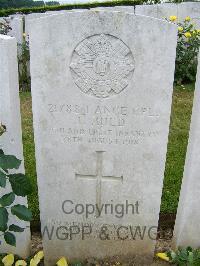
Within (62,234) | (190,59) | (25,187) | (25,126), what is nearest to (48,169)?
(25,187)

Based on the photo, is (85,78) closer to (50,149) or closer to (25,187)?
(50,149)

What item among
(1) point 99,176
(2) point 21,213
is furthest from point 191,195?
(2) point 21,213

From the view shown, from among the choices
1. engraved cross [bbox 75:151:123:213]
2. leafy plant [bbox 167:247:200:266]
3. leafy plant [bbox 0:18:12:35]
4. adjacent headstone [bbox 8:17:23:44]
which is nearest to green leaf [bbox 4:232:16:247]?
engraved cross [bbox 75:151:123:213]

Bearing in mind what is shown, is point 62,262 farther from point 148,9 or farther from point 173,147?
point 148,9

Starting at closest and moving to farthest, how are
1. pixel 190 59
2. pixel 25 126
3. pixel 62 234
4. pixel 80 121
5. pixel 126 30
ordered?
pixel 126 30 → pixel 80 121 → pixel 62 234 → pixel 25 126 → pixel 190 59

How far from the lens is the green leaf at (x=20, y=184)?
98.7 inches

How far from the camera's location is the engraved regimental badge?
96.7 inches

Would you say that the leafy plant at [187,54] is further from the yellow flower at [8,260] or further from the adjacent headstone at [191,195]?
the yellow flower at [8,260]

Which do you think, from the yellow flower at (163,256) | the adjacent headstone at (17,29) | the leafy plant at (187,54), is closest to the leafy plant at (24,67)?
the adjacent headstone at (17,29)

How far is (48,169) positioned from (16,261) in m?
0.80

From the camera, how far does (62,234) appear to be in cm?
307

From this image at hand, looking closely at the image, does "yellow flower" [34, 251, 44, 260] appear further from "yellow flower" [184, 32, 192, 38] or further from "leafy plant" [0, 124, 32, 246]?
"yellow flower" [184, 32, 192, 38]

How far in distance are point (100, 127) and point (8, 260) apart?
4.04ft

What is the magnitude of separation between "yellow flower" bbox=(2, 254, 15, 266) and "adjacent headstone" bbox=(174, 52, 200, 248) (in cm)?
123
